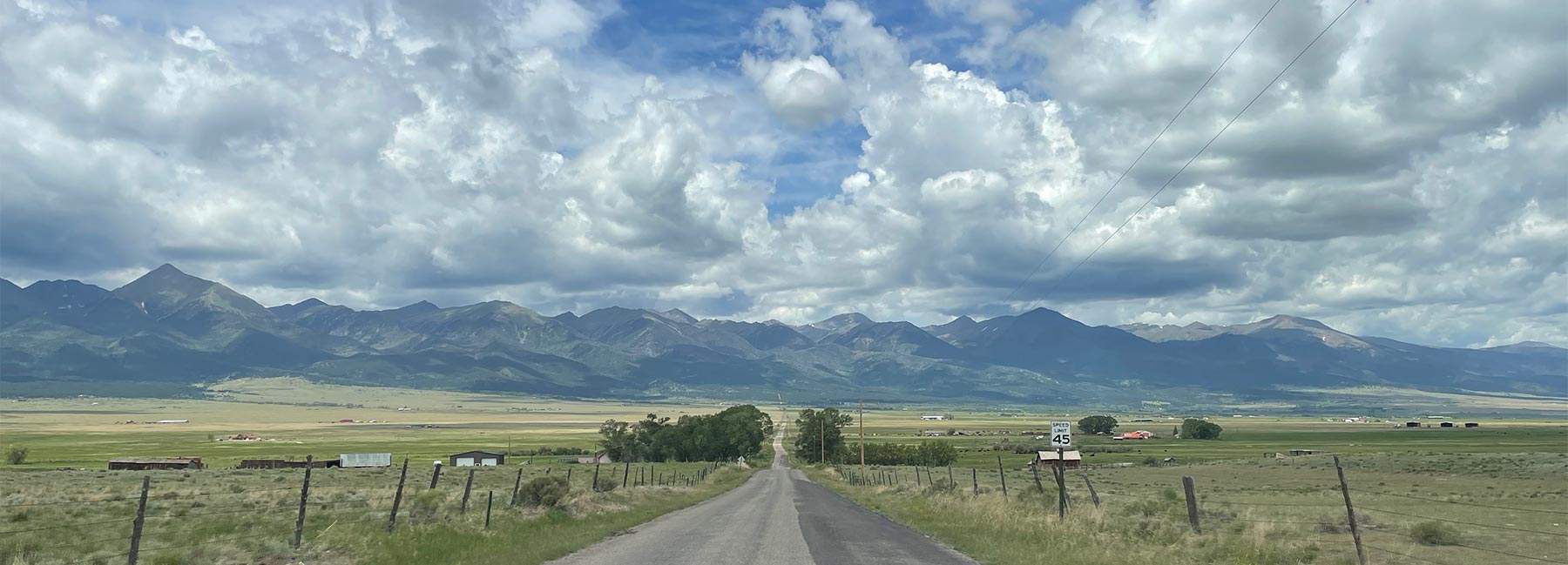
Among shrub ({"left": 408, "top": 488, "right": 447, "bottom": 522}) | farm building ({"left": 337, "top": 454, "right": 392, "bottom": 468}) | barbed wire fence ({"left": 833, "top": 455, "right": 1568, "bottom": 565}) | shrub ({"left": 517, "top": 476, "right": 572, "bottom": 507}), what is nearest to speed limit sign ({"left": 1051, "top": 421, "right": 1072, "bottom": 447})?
barbed wire fence ({"left": 833, "top": 455, "right": 1568, "bottom": 565})

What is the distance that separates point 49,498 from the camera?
44531 mm

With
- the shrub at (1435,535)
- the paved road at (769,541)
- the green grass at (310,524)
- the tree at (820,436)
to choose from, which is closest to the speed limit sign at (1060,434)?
the paved road at (769,541)

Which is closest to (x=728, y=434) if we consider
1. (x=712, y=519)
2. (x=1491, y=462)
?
(x=1491, y=462)

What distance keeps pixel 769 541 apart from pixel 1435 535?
2004 cm

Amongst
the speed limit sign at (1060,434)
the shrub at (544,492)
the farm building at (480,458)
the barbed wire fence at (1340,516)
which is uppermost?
the speed limit sign at (1060,434)

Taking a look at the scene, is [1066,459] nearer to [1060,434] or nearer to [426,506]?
[1060,434]

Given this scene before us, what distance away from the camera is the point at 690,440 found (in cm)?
15512

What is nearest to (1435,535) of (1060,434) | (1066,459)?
(1060,434)

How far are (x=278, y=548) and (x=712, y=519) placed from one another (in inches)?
614

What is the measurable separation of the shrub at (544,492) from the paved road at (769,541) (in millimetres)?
3208

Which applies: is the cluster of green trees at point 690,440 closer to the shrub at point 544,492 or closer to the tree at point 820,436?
the tree at point 820,436

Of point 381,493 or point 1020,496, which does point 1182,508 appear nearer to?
point 1020,496

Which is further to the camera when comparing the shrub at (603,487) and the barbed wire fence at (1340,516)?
the shrub at (603,487)

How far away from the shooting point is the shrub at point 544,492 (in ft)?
104
